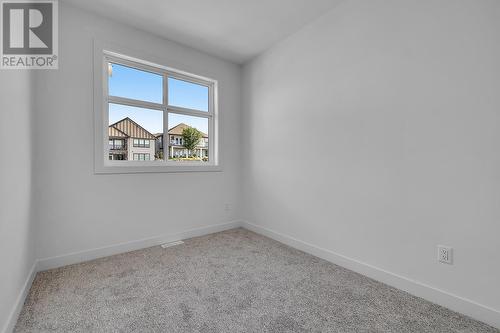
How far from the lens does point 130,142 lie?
8.93 feet

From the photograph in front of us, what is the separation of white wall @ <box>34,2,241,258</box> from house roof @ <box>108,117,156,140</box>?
1.04 ft

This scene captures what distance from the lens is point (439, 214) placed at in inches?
65.4

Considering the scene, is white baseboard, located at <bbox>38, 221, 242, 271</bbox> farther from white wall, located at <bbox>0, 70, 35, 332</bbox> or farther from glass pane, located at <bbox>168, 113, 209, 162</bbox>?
glass pane, located at <bbox>168, 113, 209, 162</bbox>

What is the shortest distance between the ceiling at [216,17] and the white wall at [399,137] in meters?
0.23

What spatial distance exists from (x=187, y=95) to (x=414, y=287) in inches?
128

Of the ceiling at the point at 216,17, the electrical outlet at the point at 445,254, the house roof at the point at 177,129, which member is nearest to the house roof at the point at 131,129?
the house roof at the point at 177,129

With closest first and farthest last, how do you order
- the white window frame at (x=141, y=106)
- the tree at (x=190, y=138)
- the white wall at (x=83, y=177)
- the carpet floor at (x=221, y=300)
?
the carpet floor at (x=221, y=300)
the white wall at (x=83, y=177)
the white window frame at (x=141, y=106)
the tree at (x=190, y=138)

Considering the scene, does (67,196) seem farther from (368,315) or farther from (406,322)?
(406,322)

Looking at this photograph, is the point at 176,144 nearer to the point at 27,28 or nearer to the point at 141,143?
the point at 141,143

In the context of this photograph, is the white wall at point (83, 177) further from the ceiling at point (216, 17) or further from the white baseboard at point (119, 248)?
the ceiling at point (216, 17)

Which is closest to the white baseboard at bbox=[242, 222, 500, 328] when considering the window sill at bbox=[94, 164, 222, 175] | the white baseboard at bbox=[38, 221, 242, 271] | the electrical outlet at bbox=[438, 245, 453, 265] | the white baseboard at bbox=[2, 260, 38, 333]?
the electrical outlet at bbox=[438, 245, 453, 265]

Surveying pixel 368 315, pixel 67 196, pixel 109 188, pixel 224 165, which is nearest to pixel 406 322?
pixel 368 315

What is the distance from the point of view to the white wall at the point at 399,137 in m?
1.49

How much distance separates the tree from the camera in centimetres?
319
